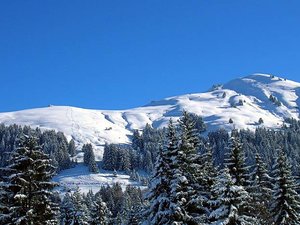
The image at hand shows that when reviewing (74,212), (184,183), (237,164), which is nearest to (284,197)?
(237,164)

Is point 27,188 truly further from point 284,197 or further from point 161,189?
point 284,197

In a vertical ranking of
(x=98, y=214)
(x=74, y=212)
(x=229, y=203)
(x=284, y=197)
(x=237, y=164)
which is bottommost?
(x=98, y=214)

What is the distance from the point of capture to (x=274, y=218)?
4475 centimetres

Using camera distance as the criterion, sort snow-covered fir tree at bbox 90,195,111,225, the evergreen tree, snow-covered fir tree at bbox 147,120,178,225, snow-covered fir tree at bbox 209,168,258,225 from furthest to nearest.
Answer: snow-covered fir tree at bbox 90,195,111,225 → the evergreen tree → snow-covered fir tree at bbox 147,120,178,225 → snow-covered fir tree at bbox 209,168,258,225

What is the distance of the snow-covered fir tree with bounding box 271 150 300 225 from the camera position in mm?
44219

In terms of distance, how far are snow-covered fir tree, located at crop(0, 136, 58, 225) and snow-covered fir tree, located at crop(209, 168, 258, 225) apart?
1052cm

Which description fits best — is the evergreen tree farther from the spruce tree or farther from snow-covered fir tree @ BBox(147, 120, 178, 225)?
snow-covered fir tree @ BBox(147, 120, 178, 225)

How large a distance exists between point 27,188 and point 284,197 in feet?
79.8

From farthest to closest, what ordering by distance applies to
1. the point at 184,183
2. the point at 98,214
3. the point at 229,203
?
the point at 98,214 < the point at 184,183 < the point at 229,203

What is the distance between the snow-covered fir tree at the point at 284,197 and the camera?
4422 centimetres

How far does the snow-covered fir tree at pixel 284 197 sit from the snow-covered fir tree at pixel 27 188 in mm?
21758

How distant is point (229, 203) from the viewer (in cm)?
3172

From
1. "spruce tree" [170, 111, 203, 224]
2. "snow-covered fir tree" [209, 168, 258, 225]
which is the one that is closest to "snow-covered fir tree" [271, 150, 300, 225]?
"spruce tree" [170, 111, 203, 224]

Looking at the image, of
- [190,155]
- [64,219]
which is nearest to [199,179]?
[190,155]
